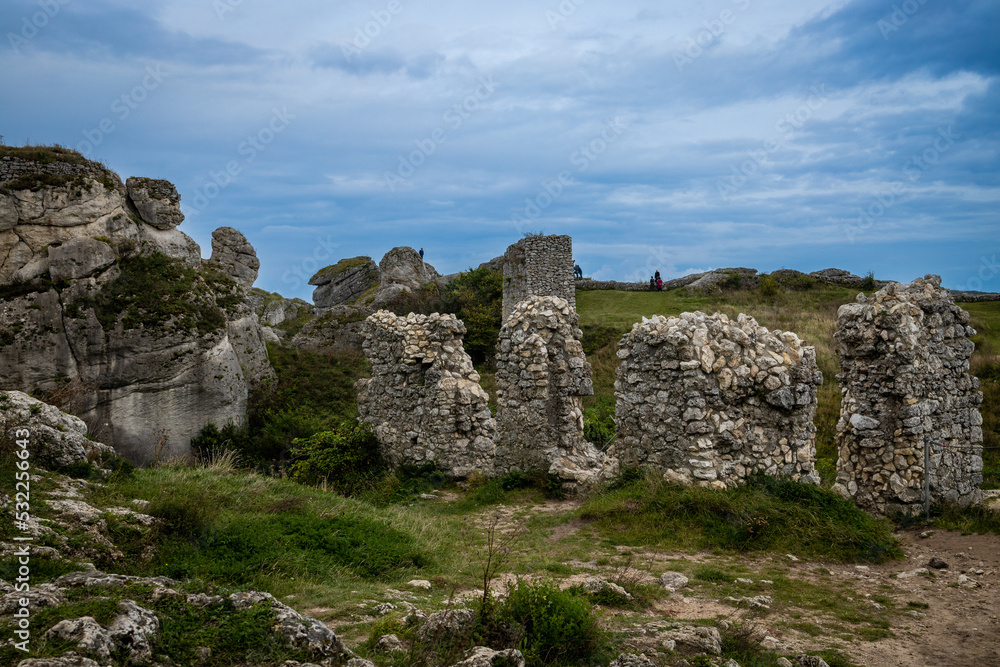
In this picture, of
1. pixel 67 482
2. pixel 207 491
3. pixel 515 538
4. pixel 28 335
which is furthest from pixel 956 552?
pixel 28 335

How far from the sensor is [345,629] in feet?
16.1

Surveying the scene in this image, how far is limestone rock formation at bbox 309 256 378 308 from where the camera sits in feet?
129

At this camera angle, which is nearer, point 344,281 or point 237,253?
point 237,253

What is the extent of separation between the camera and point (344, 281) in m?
40.4

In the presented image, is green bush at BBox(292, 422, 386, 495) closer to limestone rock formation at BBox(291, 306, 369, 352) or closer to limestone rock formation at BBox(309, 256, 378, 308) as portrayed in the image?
limestone rock formation at BBox(291, 306, 369, 352)

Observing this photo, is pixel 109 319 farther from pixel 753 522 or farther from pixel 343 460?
pixel 753 522

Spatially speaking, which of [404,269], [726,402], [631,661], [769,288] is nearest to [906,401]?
[726,402]

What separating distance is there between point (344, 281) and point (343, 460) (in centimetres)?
2812

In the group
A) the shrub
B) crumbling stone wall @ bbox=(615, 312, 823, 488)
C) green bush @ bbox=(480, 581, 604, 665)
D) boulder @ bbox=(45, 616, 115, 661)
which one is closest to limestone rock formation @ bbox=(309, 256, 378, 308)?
the shrub

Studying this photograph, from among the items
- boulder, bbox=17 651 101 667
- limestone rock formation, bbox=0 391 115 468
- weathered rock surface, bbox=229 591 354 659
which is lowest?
weathered rock surface, bbox=229 591 354 659

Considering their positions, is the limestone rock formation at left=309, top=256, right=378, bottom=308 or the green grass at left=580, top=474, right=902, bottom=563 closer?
the green grass at left=580, top=474, right=902, bottom=563

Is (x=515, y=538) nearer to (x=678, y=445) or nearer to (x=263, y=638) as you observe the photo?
(x=678, y=445)

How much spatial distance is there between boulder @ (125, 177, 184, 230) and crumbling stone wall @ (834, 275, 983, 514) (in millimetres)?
19670

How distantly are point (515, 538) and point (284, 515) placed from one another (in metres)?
3.21
